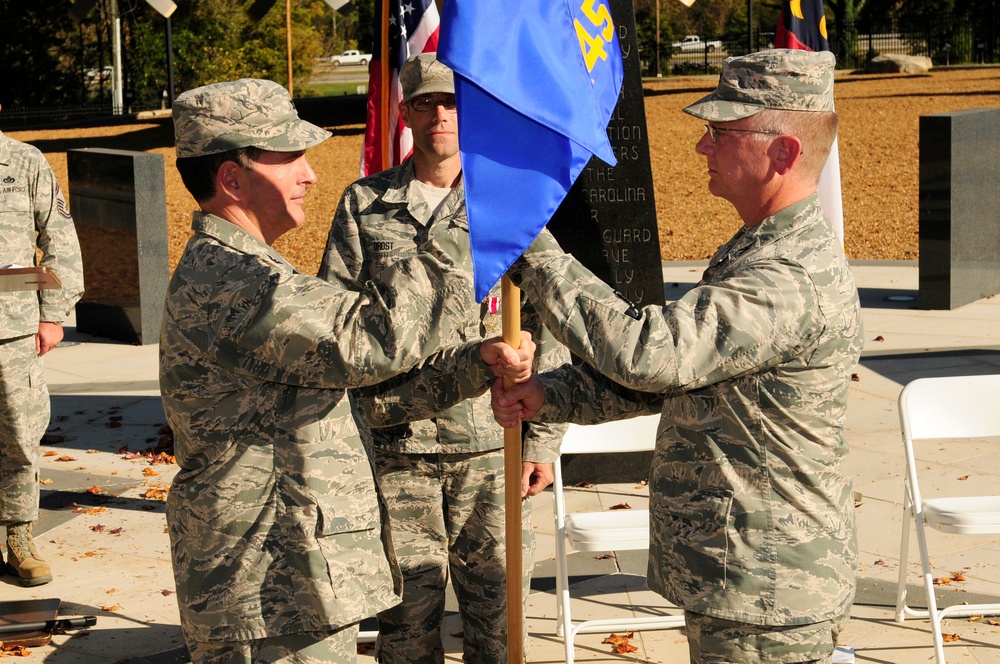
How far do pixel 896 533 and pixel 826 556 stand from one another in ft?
12.4

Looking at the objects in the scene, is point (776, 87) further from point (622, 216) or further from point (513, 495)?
point (622, 216)

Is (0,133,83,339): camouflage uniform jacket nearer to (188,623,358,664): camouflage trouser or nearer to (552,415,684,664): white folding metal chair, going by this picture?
(552,415,684,664): white folding metal chair

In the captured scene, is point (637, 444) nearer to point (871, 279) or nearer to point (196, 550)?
Result: point (196, 550)

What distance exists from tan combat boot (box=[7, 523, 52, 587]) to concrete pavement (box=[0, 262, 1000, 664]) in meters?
0.06

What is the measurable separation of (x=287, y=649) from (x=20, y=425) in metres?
3.65

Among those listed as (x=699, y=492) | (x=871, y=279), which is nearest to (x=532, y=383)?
(x=699, y=492)

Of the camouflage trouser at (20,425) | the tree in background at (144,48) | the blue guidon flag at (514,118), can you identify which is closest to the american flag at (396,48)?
the camouflage trouser at (20,425)

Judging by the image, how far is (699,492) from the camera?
10.5ft

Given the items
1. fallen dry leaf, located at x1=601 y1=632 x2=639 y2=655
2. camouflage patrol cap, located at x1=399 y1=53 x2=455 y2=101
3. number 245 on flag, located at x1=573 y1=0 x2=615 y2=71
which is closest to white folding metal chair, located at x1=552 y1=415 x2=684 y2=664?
fallen dry leaf, located at x1=601 y1=632 x2=639 y2=655

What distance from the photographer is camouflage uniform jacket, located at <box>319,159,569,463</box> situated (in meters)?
4.38

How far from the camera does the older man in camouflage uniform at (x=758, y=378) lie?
304cm

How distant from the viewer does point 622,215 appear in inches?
282

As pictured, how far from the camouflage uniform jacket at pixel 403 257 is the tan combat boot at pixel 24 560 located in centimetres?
287

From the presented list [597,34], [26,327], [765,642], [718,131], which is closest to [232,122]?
[597,34]
